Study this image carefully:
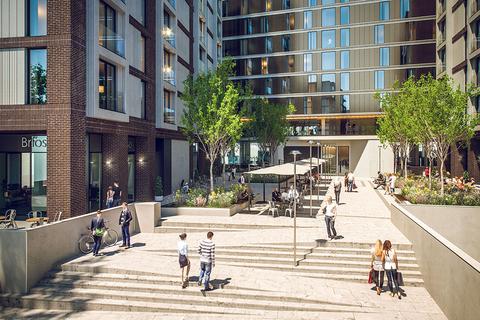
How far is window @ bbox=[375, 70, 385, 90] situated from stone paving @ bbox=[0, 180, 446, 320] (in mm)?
34059

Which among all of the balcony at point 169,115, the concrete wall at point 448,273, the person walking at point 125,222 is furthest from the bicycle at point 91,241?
the balcony at point 169,115

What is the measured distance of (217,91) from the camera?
74.1ft

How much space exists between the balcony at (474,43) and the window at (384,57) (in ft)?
48.2

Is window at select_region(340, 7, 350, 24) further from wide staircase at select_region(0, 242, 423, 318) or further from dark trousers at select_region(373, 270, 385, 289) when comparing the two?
dark trousers at select_region(373, 270, 385, 289)

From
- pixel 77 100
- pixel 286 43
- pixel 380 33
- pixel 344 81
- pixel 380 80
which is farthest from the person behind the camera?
pixel 286 43

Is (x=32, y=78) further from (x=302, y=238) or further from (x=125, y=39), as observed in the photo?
(x=302, y=238)

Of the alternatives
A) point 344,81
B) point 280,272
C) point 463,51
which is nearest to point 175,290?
A: point 280,272

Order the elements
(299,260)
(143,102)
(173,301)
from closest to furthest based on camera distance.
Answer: (173,301), (299,260), (143,102)

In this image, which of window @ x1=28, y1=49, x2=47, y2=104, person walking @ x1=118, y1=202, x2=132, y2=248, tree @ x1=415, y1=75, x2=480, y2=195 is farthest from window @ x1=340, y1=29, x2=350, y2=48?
person walking @ x1=118, y1=202, x2=132, y2=248

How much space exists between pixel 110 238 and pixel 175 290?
5.37m

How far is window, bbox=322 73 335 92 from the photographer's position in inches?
2018

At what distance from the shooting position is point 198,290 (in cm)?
1104

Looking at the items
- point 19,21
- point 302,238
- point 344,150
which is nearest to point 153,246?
point 302,238

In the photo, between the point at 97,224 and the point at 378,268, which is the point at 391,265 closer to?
the point at 378,268
